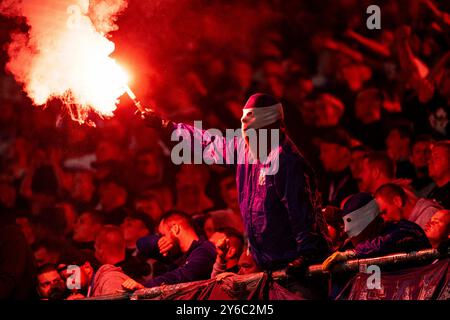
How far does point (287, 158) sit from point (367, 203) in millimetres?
650

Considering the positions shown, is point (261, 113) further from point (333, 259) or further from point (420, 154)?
point (420, 154)

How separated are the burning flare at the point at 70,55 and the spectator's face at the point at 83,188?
218cm

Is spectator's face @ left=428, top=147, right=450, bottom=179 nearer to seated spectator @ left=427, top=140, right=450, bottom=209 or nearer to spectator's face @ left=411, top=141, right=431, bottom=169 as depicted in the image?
seated spectator @ left=427, top=140, right=450, bottom=209

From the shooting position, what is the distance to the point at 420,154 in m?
8.30

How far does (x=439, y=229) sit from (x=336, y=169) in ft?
7.25

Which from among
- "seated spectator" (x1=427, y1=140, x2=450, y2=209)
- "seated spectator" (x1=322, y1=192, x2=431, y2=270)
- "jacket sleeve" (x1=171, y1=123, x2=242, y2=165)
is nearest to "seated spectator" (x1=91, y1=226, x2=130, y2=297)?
"jacket sleeve" (x1=171, y1=123, x2=242, y2=165)

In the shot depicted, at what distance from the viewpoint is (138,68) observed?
9.38 m

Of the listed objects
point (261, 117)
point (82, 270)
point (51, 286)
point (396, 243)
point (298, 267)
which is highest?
point (261, 117)

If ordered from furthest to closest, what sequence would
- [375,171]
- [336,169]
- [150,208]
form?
[150,208] < [336,169] < [375,171]

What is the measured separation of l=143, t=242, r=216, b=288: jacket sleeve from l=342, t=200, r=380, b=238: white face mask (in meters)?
1.15

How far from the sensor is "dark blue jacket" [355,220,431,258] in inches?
234

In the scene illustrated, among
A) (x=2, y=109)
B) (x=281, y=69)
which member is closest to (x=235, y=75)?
(x=281, y=69)

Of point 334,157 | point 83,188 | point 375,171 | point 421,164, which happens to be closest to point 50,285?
point 83,188
